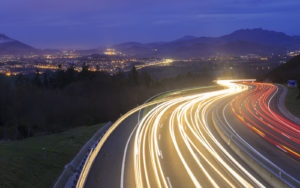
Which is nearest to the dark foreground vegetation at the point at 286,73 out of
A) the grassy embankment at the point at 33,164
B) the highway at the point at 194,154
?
the highway at the point at 194,154

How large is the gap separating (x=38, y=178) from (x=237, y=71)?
150 metres

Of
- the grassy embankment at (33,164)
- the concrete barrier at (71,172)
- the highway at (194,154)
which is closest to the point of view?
the concrete barrier at (71,172)

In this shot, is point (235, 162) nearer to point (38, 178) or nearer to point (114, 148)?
point (114, 148)

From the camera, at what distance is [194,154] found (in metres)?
19.1

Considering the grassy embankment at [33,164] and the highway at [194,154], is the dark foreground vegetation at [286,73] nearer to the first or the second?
the highway at [194,154]

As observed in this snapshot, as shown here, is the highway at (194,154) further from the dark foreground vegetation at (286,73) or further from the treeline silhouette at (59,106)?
the dark foreground vegetation at (286,73)

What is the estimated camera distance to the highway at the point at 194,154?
46.9 feet

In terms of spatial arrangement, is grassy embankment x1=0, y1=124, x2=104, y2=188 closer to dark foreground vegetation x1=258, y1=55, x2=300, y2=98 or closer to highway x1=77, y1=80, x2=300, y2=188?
highway x1=77, y1=80, x2=300, y2=188

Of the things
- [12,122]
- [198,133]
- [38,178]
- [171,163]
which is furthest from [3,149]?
[12,122]

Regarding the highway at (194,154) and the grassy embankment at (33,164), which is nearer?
the grassy embankment at (33,164)

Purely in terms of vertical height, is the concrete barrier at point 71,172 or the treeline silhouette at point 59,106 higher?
the concrete barrier at point 71,172

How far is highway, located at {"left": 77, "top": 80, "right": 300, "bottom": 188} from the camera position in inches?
563

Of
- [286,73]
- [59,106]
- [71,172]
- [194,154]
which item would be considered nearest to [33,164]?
[71,172]

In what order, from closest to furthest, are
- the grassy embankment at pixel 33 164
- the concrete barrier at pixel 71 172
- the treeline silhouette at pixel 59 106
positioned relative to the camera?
1. the concrete barrier at pixel 71 172
2. the grassy embankment at pixel 33 164
3. the treeline silhouette at pixel 59 106
